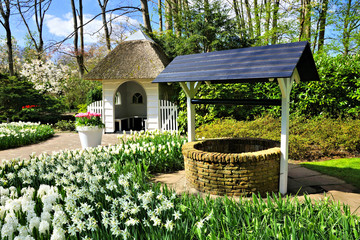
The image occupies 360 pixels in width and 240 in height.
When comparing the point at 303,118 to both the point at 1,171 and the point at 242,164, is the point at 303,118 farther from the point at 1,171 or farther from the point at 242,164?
the point at 1,171

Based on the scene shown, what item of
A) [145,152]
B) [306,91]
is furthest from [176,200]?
[306,91]

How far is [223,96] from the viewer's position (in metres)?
10.3

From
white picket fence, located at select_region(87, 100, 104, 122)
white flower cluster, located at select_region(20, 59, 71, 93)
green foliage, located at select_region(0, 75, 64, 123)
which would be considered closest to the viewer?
white picket fence, located at select_region(87, 100, 104, 122)

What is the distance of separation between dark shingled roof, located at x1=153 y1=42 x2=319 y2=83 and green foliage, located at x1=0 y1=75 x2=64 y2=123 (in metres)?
12.2

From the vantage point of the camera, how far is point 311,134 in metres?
7.47

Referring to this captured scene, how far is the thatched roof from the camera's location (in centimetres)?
1112

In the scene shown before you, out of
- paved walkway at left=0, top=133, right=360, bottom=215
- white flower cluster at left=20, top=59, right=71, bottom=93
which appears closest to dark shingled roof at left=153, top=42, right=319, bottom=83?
paved walkway at left=0, top=133, right=360, bottom=215

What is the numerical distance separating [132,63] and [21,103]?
304 inches

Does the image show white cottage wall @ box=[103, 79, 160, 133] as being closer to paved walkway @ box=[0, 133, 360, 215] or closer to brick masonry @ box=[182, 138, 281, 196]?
paved walkway @ box=[0, 133, 360, 215]

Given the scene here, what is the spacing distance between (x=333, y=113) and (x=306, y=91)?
1154mm

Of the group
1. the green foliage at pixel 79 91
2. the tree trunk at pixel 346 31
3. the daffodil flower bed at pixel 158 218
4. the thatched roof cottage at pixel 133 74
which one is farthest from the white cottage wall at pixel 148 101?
the tree trunk at pixel 346 31

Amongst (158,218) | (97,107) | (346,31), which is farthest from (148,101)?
(346,31)

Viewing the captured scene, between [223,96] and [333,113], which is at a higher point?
[223,96]

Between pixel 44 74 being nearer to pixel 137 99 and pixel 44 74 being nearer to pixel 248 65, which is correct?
pixel 137 99
